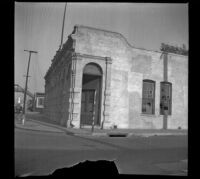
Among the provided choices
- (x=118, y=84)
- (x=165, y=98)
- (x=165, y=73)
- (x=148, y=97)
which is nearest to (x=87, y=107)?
(x=118, y=84)

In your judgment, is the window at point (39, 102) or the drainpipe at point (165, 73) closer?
the drainpipe at point (165, 73)

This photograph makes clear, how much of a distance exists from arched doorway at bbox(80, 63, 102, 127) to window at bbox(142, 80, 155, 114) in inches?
128

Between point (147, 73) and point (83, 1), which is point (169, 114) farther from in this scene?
point (83, 1)

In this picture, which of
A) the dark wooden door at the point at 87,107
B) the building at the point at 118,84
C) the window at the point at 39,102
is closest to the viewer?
the building at the point at 118,84

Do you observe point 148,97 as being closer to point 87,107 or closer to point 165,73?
point 165,73

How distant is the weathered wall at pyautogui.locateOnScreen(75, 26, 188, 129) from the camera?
14.6m

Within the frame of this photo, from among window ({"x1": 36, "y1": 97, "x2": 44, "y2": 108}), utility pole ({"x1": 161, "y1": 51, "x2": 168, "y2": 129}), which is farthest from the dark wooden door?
window ({"x1": 36, "y1": 97, "x2": 44, "y2": 108})

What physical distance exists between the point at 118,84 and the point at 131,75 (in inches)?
46.4

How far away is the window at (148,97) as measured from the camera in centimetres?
1611

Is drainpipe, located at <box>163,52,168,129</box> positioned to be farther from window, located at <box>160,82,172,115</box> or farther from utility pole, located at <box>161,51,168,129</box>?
window, located at <box>160,82,172,115</box>

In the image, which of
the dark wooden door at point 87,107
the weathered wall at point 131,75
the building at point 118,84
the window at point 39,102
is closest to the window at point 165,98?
the building at point 118,84

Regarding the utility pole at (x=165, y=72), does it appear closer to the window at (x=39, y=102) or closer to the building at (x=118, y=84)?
the building at (x=118, y=84)
